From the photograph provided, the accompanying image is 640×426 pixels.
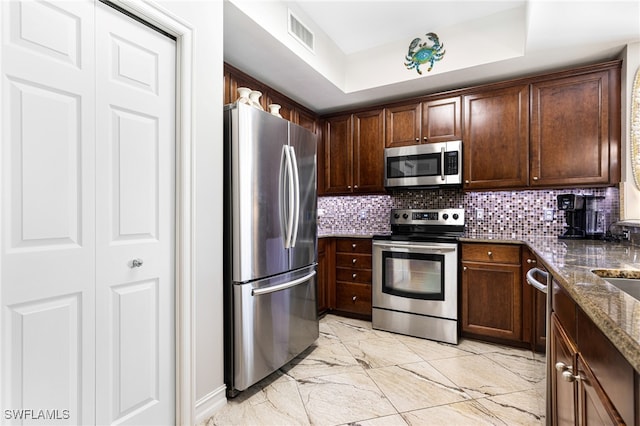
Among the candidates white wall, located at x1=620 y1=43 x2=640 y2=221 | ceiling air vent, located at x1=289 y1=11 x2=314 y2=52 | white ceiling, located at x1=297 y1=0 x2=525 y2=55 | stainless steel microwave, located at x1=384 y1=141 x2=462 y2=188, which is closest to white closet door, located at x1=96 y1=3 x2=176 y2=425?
ceiling air vent, located at x1=289 y1=11 x2=314 y2=52

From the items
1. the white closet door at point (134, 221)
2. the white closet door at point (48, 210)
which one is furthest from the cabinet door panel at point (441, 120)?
the white closet door at point (48, 210)

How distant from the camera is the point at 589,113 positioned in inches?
100

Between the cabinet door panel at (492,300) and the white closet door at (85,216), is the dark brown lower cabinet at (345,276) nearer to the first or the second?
the cabinet door panel at (492,300)

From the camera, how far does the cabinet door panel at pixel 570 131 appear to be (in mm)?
2512

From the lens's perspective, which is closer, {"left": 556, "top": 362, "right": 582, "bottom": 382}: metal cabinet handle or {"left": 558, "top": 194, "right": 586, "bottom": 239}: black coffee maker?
{"left": 556, "top": 362, "right": 582, "bottom": 382}: metal cabinet handle

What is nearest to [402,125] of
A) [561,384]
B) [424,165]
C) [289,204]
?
[424,165]

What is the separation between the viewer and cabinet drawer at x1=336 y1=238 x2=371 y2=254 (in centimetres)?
319

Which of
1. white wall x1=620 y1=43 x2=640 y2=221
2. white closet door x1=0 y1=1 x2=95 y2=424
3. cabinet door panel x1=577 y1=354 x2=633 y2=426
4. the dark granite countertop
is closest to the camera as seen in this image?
the dark granite countertop

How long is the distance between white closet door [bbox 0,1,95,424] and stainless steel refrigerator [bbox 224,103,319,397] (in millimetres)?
717

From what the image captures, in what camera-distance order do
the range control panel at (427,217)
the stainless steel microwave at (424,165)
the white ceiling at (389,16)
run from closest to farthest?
1. the white ceiling at (389,16)
2. the stainless steel microwave at (424,165)
3. the range control panel at (427,217)

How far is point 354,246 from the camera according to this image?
10.7 ft

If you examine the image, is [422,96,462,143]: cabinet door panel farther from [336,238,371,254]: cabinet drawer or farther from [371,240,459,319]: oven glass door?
[336,238,371,254]: cabinet drawer

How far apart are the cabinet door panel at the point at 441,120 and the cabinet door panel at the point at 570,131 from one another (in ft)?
2.00

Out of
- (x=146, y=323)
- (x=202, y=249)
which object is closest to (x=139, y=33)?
(x=202, y=249)
